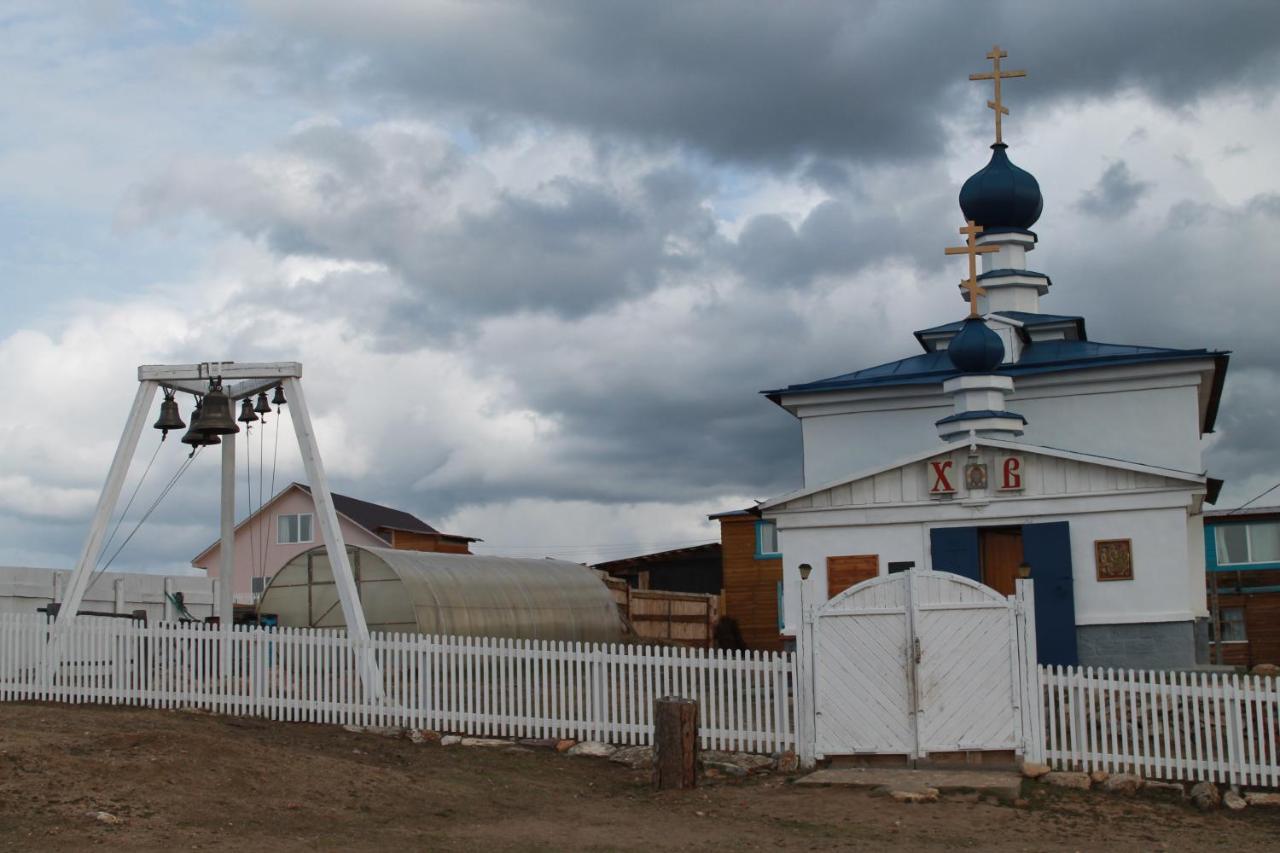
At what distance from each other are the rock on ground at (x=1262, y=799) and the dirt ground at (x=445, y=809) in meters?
0.31

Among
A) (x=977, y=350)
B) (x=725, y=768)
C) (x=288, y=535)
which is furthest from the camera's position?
(x=288, y=535)

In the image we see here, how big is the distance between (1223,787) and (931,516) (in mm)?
7920

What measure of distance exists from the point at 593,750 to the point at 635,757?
1.92 ft

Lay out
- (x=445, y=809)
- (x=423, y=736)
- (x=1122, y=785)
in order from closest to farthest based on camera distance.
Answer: (x=445, y=809) < (x=1122, y=785) < (x=423, y=736)

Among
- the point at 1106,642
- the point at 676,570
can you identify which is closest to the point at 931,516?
the point at 1106,642

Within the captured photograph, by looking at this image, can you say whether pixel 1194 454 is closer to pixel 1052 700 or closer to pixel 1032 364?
pixel 1032 364

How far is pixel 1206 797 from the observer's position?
16000 millimetres

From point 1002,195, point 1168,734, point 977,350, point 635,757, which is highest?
point 1002,195

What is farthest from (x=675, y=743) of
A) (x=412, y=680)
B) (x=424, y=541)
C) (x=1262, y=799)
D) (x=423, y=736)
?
(x=424, y=541)

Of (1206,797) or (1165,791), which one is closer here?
(1206,797)

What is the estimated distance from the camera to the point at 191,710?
20000mm

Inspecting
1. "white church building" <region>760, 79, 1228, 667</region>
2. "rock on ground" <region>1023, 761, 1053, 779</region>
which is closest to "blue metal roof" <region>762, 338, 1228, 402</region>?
"white church building" <region>760, 79, 1228, 667</region>

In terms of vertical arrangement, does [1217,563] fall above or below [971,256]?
below

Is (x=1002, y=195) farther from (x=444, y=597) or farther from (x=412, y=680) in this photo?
(x=412, y=680)
